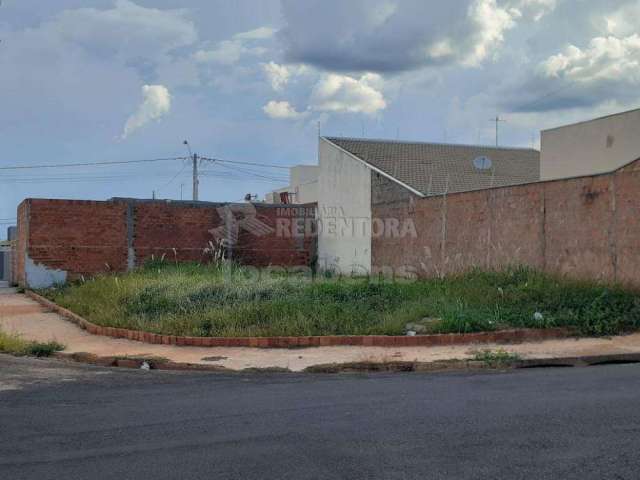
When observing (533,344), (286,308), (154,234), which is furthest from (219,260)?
(533,344)

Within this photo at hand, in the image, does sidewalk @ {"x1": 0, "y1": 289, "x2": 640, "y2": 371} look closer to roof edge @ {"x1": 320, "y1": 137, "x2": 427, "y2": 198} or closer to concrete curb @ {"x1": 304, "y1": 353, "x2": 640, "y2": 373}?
concrete curb @ {"x1": 304, "y1": 353, "x2": 640, "y2": 373}

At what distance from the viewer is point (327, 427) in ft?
18.4

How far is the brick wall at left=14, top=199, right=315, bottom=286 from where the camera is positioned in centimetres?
→ 2253

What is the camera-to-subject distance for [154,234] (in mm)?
24125

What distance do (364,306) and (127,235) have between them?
13444 mm

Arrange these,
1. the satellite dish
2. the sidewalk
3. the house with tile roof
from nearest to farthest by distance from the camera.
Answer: the sidewalk
the house with tile roof
the satellite dish

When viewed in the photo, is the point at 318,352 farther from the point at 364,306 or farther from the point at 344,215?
the point at 344,215

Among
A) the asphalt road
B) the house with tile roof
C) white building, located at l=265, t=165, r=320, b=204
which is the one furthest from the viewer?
white building, located at l=265, t=165, r=320, b=204

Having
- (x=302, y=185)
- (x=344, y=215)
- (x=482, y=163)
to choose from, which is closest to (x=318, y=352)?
(x=344, y=215)

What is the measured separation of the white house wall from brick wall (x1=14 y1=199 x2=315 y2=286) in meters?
1.90

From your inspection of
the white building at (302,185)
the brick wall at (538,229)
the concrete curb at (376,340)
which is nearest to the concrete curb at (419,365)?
the concrete curb at (376,340)

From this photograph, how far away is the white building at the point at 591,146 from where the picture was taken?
22500 millimetres

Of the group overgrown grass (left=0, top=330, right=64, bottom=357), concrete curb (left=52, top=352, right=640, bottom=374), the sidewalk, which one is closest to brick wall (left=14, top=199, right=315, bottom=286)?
the sidewalk

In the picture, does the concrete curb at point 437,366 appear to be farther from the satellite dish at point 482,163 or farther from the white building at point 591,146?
the satellite dish at point 482,163
